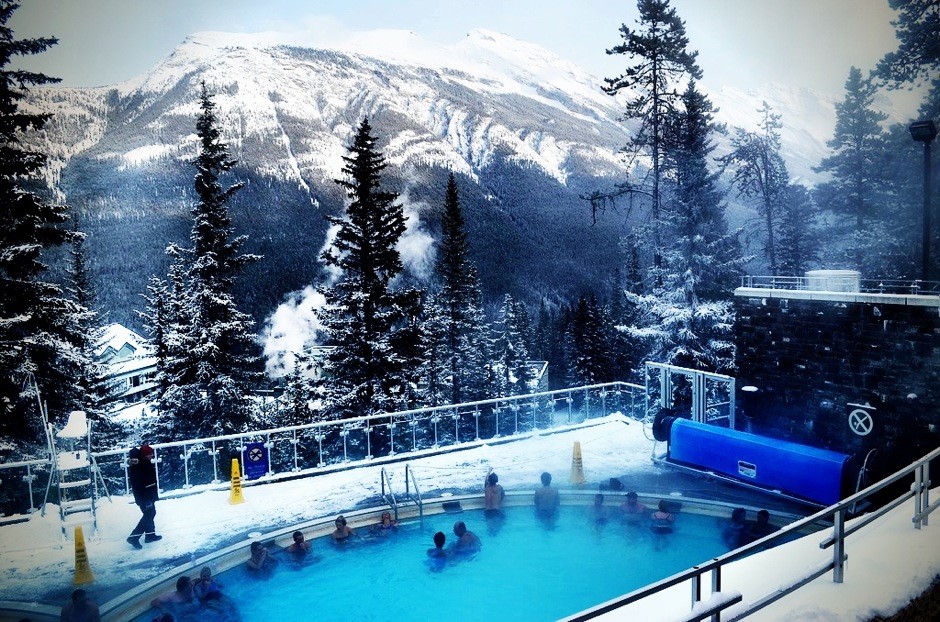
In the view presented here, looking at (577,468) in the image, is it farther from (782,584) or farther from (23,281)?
(23,281)

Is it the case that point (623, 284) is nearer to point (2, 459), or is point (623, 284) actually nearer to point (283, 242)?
point (283, 242)

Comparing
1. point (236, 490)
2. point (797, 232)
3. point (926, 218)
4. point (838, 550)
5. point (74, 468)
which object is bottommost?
point (236, 490)

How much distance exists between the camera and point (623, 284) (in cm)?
6125

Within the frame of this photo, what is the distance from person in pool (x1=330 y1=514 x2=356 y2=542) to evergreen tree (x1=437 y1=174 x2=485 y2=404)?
17.6 metres

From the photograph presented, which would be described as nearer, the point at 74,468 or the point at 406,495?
the point at 74,468

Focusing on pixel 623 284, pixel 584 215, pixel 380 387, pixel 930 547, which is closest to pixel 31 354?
pixel 380 387

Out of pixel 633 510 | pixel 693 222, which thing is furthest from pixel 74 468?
pixel 693 222

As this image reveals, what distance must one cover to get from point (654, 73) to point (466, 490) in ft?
53.0

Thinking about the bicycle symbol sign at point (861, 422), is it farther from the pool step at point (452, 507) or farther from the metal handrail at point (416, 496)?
the metal handrail at point (416, 496)

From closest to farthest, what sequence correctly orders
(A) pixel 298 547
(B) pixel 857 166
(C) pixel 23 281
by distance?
(A) pixel 298 547
(C) pixel 23 281
(B) pixel 857 166

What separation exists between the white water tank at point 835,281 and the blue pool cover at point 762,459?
3.09 meters

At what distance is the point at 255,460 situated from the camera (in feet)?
37.6

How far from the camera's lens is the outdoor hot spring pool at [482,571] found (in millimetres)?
8977

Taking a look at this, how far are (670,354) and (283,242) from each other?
5670 cm
